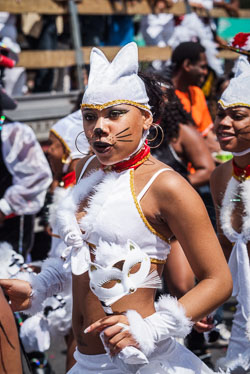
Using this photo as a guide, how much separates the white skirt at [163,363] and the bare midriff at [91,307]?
0.13 ft

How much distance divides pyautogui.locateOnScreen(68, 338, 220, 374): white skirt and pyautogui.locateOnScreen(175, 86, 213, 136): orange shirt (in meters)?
3.50

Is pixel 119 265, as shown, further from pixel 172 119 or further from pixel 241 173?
pixel 172 119

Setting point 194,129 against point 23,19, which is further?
point 23,19

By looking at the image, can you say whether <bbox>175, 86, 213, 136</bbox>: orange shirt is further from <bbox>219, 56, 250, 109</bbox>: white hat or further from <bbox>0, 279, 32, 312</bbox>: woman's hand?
<bbox>0, 279, 32, 312</bbox>: woman's hand

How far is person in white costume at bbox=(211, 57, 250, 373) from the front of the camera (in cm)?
304

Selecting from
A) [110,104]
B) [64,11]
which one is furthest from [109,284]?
[64,11]

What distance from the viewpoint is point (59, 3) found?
6934mm

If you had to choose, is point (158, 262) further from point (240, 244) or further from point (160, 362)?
point (240, 244)

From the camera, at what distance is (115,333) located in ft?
6.49

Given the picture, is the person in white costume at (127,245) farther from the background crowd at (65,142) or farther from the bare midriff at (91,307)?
the background crowd at (65,142)

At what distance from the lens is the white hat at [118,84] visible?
2.30 meters

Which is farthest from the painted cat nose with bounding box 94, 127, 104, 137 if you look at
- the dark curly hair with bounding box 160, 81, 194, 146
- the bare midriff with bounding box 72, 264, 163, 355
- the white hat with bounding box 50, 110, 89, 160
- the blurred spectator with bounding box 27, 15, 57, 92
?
the blurred spectator with bounding box 27, 15, 57, 92

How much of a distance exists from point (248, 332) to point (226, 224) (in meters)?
0.56

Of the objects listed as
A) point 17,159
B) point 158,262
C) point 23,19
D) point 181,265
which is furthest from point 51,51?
point 158,262
